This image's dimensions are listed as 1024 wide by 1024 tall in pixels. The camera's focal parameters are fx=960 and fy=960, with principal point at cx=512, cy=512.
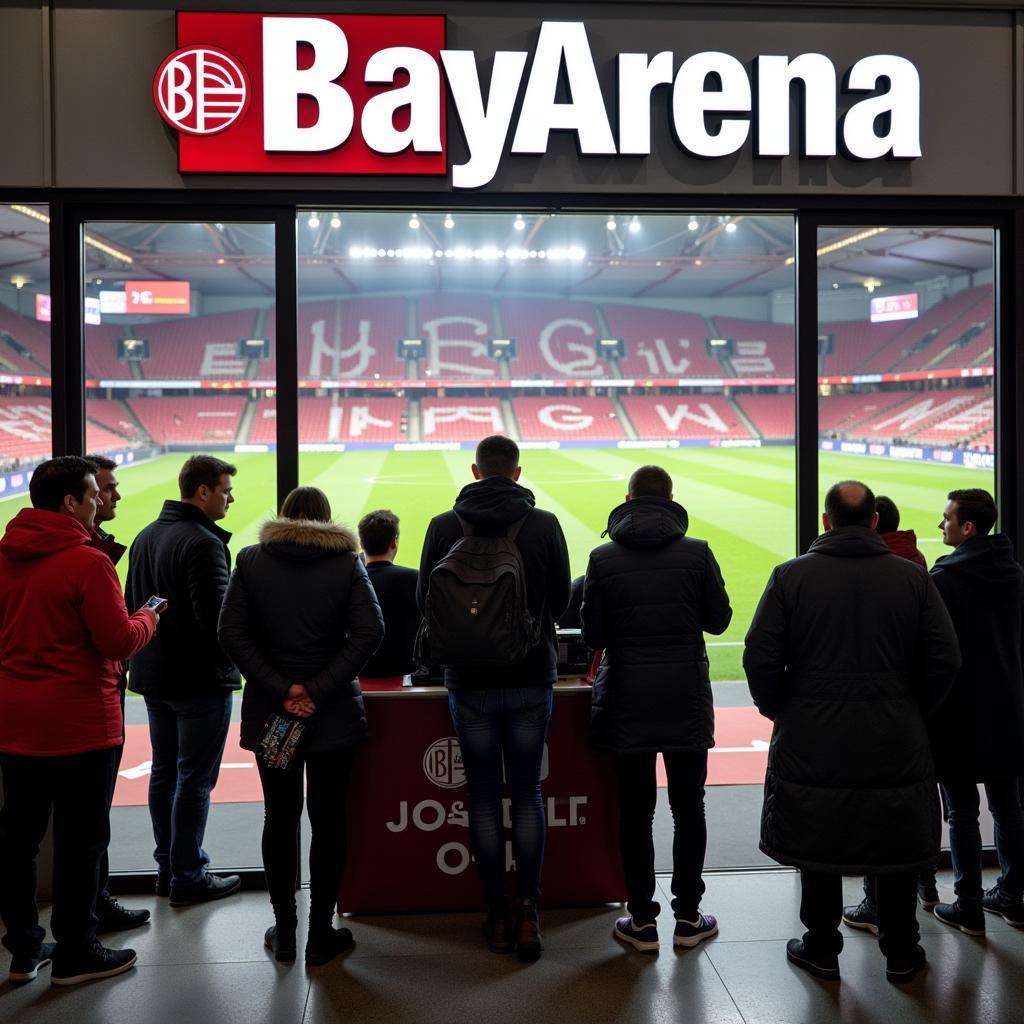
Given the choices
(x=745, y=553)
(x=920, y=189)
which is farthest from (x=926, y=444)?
(x=920, y=189)

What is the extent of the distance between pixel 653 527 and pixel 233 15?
9.04ft

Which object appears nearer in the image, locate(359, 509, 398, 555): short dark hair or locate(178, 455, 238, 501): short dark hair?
locate(178, 455, 238, 501): short dark hair

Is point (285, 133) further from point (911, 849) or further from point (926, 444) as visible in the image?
point (926, 444)

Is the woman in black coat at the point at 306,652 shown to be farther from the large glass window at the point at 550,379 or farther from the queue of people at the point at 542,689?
the large glass window at the point at 550,379

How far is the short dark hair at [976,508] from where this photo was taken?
332cm

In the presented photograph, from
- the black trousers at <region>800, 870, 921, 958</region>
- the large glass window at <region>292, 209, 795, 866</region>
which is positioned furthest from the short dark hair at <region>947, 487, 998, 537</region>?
the large glass window at <region>292, 209, 795, 866</region>

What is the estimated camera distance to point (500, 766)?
3252 mm

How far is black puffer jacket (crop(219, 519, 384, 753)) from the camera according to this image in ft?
10.0

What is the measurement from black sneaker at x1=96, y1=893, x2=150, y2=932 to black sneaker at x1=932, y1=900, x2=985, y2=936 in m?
2.95

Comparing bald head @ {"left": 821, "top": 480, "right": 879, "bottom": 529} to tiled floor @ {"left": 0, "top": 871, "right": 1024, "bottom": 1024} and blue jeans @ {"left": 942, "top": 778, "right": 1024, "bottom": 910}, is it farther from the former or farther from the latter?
tiled floor @ {"left": 0, "top": 871, "right": 1024, "bottom": 1024}

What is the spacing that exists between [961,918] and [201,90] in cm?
433

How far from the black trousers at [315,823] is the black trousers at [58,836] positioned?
20.8 inches

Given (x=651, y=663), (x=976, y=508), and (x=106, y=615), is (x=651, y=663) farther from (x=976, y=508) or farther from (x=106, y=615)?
(x=106, y=615)

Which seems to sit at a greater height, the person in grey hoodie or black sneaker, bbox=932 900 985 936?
the person in grey hoodie
